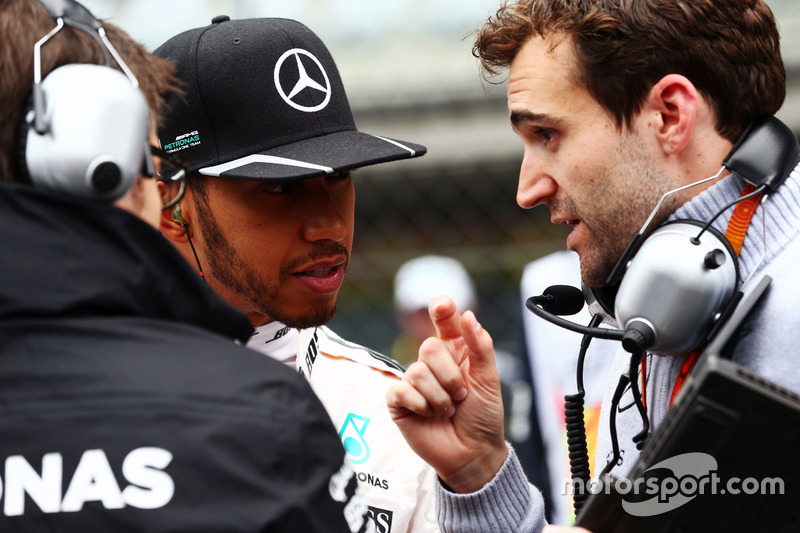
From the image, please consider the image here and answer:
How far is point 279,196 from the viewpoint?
2020mm

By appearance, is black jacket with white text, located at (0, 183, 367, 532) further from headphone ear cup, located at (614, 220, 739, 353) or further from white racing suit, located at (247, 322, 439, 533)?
white racing suit, located at (247, 322, 439, 533)

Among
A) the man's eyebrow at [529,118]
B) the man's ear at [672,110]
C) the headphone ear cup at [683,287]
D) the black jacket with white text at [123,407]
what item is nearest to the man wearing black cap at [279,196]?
the man's eyebrow at [529,118]

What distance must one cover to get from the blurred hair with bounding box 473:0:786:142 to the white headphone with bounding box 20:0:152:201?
40.4 inches

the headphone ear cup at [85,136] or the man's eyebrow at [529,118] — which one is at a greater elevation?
the headphone ear cup at [85,136]

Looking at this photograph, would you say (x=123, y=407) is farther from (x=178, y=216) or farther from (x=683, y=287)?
(x=178, y=216)

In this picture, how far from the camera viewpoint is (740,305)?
1.41 m

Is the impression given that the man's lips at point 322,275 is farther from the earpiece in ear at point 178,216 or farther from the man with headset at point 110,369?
the man with headset at point 110,369

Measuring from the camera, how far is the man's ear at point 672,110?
1.71 m

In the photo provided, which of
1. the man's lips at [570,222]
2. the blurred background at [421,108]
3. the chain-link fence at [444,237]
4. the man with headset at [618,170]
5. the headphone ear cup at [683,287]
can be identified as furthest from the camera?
the blurred background at [421,108]

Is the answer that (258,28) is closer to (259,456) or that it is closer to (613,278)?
(613,278)

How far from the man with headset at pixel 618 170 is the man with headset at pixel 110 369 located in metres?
0.64

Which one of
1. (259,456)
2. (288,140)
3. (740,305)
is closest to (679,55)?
(740,305)

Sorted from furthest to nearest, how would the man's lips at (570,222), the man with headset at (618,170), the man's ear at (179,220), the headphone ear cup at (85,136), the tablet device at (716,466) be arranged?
the man's ear at (179,220), the man's lips at (570,222), the man with headset at (618,170), the tablet device at (716,466), the headphone ear cup at (85,136)

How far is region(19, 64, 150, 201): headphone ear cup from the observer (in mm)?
1049
